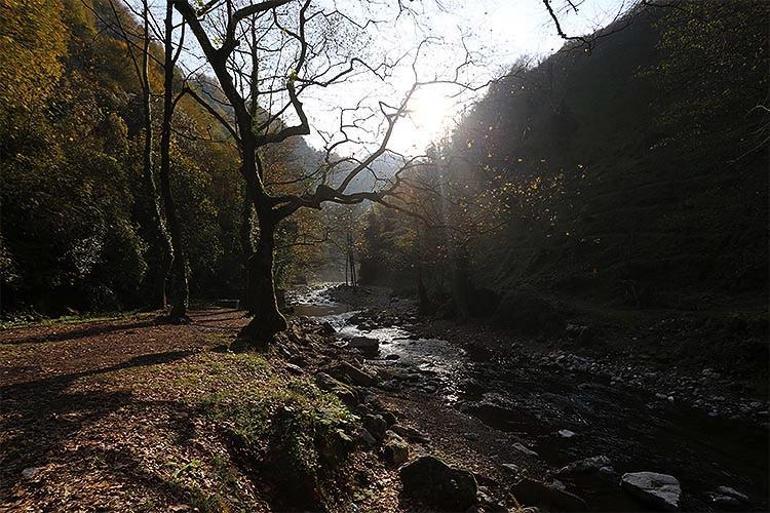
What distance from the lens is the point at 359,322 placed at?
1091 inches

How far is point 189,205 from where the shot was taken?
24375 millimetres

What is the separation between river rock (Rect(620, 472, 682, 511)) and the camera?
6.42 meters

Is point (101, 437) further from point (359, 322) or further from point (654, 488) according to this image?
point (359, 322)

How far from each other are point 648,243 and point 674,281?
425 centimetres

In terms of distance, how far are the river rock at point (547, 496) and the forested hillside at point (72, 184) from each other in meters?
14.8

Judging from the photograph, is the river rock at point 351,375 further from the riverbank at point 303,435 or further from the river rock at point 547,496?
the river rock at point 547,496

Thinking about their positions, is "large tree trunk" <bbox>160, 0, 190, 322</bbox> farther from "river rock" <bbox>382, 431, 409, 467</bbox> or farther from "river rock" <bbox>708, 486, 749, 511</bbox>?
"river rock" <bbox>708, 486, 749, 511</bbox>

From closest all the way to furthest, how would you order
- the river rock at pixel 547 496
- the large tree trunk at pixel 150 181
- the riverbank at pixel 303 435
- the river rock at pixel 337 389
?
the riverbank at pixel 303 435
the river rock at pixel 547 496
the river rock at pixel 337 389
the large tree trunk at pixel 150 181

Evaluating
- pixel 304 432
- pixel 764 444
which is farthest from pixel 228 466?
pixel 764 444

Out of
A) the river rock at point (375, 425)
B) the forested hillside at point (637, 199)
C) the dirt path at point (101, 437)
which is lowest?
the river rock at point (375, 425)

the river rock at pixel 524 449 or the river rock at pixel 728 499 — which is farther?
the river rock at pixel 524 449

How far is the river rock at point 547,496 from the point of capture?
21.3 ft

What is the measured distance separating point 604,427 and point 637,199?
23692mm

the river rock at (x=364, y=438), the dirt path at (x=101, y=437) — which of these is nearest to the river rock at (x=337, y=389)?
the river rock at (x=364, y=438)
